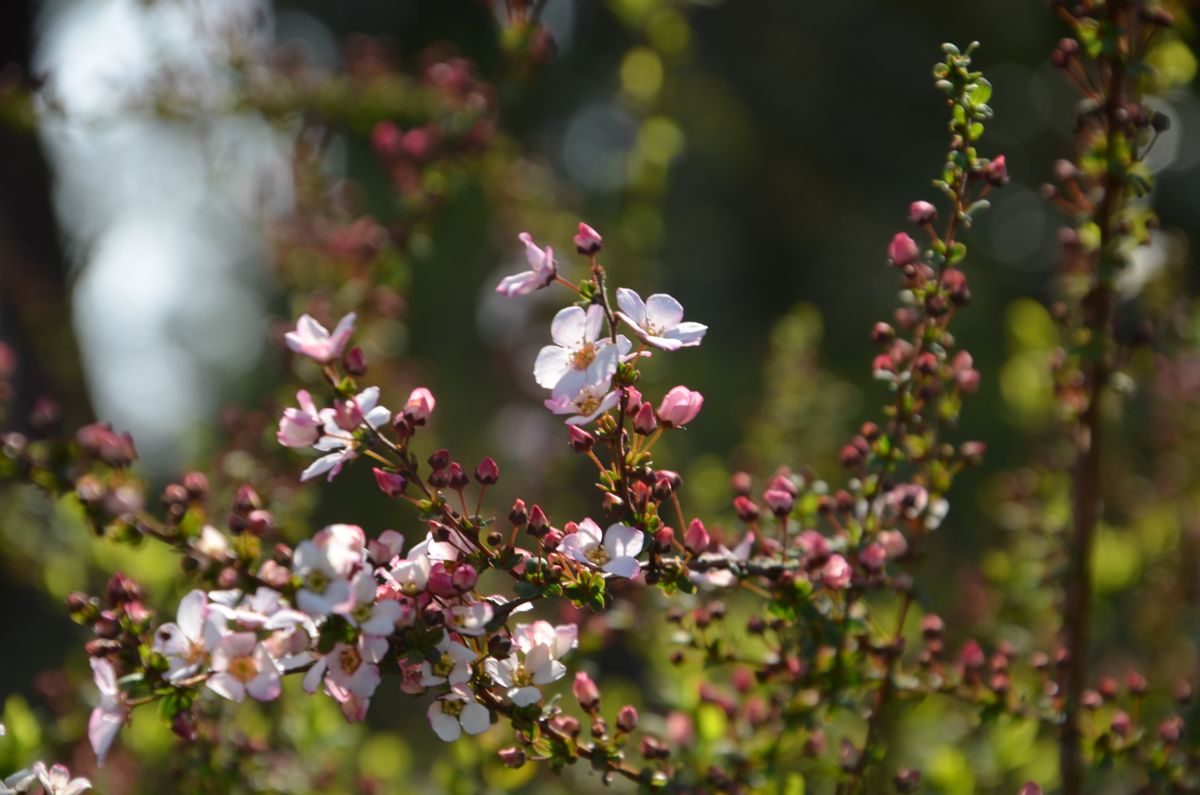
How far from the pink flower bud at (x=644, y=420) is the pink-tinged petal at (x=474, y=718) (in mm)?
269

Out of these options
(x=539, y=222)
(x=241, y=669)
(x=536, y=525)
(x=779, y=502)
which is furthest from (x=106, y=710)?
(x=539, y=222)

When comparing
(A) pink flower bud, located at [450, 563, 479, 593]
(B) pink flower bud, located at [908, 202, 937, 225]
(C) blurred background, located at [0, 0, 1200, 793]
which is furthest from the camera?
(C) blurred background, located at [0, 0, 1200, 793]

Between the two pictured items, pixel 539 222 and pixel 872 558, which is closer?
pixel 872 558

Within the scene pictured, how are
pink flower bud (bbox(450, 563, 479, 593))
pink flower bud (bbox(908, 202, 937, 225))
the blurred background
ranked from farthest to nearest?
1. the blurred background
2. pink flower bud (bbox(908, 202, 937, 225))
3. pink flower bud (bbox(450, 563, 479, 593))

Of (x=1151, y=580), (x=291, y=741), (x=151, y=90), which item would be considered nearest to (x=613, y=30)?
(x=151, y=90)

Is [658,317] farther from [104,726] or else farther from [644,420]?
[104,726]

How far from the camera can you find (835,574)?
99 centimetres

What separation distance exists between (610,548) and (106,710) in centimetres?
43

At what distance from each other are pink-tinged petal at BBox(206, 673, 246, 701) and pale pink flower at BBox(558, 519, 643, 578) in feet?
0.90

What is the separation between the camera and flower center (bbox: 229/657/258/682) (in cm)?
85

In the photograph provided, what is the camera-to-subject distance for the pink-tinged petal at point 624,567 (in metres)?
0.85

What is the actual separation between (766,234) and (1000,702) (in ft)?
21.7

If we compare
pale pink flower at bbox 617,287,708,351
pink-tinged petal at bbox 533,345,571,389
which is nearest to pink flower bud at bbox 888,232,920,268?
pale pink flower at bbox 617,287,708,351

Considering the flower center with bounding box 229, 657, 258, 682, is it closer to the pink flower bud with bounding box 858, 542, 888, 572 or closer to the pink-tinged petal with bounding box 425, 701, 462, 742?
the pink-tinged petal with bounding box 425, 701, 462, 742
